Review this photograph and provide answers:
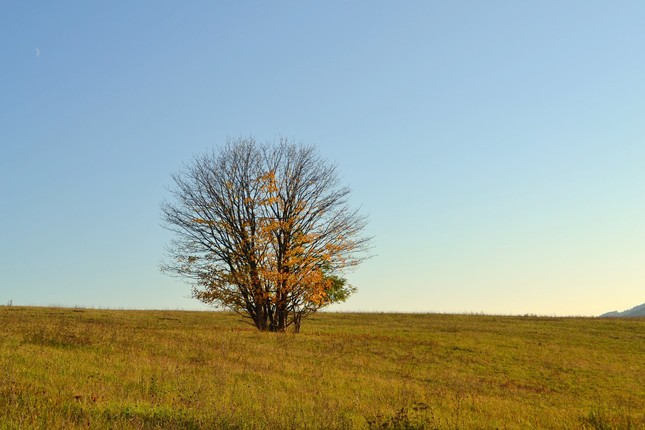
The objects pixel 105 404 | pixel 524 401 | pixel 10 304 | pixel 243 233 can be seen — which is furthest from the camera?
pixel 10 304

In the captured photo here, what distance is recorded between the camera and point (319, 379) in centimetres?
2134

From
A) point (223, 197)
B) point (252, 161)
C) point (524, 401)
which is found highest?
point (252, 161)

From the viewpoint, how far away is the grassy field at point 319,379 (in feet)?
40.0

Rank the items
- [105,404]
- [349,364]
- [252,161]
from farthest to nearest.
Answer: [252,161], [349,364], [105,404]

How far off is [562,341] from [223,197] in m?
26.5

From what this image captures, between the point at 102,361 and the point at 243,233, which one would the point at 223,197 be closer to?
the point at 243,233

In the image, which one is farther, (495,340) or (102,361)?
(495,340)

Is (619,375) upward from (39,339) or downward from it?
downward

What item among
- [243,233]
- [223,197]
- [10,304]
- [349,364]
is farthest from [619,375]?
[10,304]

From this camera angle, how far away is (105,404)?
40.5 ft

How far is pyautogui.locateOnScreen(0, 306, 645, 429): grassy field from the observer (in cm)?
1219

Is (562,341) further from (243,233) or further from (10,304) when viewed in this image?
(10,304)

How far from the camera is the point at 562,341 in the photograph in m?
42.7

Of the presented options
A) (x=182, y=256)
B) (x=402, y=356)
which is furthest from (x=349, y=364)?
(x=182, y=256)
